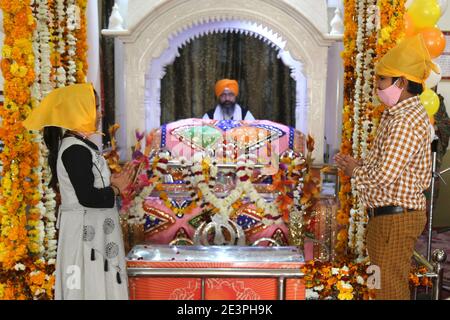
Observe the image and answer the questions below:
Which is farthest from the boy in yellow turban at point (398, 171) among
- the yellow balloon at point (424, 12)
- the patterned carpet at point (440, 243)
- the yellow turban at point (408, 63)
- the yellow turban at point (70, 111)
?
the patterned carpet at point (440, 243)

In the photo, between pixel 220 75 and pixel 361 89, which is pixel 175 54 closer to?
pixel 220 75

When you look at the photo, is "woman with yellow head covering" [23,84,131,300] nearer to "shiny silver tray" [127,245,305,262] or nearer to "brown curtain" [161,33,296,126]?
"shiny silver tray" [127,245,305,262]

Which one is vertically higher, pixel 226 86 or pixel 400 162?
pixel 226 86

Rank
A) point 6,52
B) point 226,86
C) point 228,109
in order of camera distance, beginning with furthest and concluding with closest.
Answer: point 226,86
point 228,109
point 6,52

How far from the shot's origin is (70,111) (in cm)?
262

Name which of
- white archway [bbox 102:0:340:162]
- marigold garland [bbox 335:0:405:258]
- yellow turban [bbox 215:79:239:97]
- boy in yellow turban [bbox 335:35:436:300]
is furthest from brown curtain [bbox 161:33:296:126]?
boy in yellow turban [bbox 335:35:436:300]

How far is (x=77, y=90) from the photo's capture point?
2639 mm

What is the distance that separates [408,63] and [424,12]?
0.84 meters

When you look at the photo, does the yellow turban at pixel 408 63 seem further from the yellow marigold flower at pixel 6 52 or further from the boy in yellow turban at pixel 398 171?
the yellow marigold flower at pixel 6 52

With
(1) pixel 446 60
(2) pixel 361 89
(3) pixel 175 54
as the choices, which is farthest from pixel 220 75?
(2) pixel 361 89

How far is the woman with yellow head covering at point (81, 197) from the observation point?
8.48 feet

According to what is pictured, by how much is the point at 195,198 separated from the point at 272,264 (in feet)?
3.23
